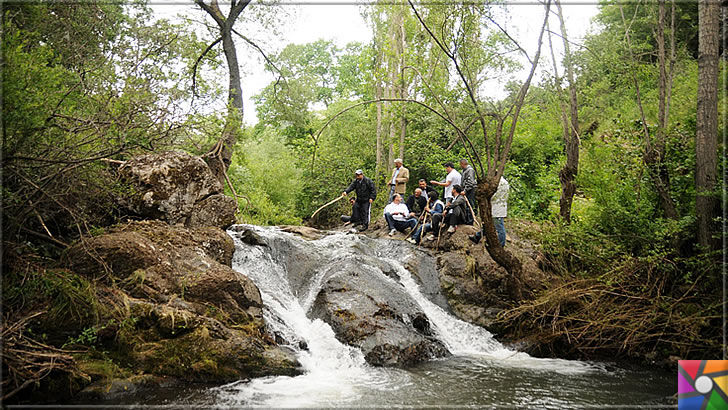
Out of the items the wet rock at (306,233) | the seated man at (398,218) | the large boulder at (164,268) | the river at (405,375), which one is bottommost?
the river at (405,375)

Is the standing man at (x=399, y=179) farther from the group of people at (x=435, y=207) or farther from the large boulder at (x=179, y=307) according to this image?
the large boulder at (x=179, y=307)

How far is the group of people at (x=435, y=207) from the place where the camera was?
11.3m

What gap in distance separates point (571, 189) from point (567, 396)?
23.1 ft

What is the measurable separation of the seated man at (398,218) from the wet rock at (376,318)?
389 cm

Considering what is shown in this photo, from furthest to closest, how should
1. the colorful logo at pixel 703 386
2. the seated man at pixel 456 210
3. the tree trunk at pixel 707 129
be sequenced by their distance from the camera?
the seated man at pixel 456 210 → the tree trunk at pixel 707 129 → the colorful logo at pixel 703 386

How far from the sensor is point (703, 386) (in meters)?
4.68

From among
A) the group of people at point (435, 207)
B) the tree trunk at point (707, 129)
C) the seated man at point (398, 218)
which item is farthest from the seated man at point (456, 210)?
the tree trunk at point (707, 129)

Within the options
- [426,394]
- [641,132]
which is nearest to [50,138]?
[426,394]

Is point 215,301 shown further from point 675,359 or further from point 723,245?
point 723,245

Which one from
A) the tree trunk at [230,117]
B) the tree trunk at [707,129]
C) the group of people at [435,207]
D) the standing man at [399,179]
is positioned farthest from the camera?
the standing man at [399,179]

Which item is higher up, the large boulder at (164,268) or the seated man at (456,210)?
the seated man at (456,210)

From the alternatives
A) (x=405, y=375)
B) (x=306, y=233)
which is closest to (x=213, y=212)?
(x=306, y=233)

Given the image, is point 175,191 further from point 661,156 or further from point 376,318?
point 661,156

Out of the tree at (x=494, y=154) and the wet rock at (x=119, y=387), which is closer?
the wet rock at (x=119, y=387)
